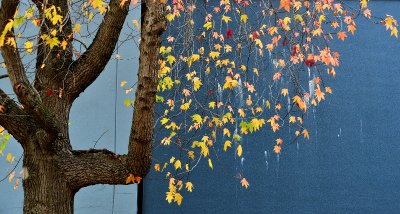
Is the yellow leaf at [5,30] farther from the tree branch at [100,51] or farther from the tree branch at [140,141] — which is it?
the tree branch at [100,51]

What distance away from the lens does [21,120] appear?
158 inches

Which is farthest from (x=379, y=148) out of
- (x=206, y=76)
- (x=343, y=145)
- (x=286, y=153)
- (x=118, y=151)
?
(x=118, y=151)

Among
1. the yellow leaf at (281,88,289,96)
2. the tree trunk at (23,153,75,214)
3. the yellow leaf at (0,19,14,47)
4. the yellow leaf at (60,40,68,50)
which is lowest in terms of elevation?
the tree trunk at (23,153,75,214)

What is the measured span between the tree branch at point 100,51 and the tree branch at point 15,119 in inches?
13.4

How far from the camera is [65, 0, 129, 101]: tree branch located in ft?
13.6

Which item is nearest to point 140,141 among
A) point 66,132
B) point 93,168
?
point 93,168

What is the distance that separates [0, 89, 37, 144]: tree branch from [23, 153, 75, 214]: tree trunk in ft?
0.47

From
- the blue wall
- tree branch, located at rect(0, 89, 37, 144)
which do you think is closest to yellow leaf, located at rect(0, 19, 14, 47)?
tree branch, located at rect(0, 89, 37, 144)

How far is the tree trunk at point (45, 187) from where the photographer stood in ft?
13.3

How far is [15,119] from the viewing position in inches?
157

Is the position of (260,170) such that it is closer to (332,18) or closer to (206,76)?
(206,76)

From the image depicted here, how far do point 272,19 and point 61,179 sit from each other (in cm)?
311

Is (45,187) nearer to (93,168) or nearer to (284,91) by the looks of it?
(93,168)

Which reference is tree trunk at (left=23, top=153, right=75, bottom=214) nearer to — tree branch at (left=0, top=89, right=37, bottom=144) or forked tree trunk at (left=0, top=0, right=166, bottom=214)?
forked tree trunk at (left=0, top=0, right=166, bottom=214)
